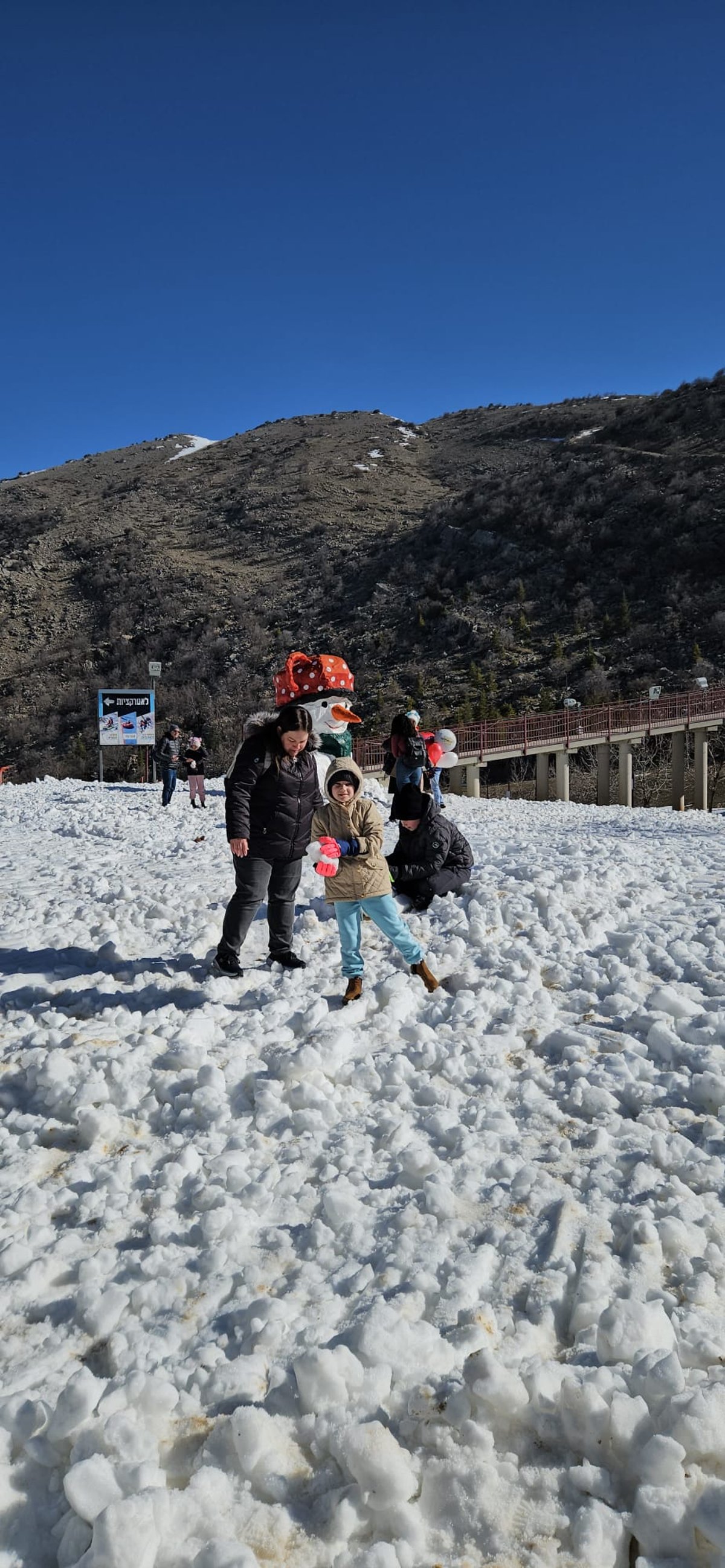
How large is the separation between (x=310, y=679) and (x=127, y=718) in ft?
41.2

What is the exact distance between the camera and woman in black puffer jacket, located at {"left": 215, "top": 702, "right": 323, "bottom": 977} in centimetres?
523

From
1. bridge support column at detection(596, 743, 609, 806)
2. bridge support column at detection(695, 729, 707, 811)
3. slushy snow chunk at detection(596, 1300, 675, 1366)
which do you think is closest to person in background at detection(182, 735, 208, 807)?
slushy snow chunk at detection(596, 1300, 675, 1366)

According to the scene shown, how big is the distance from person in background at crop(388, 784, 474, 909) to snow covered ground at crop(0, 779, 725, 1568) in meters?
1.12

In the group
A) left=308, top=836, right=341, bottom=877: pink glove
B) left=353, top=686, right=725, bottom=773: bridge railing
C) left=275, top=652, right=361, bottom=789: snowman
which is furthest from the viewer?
left=353, top=686, right=725, bottom=773: bridge railing

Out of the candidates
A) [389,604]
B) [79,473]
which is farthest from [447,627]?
[79,473]

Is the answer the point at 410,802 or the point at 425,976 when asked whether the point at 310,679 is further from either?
the point at 425,976

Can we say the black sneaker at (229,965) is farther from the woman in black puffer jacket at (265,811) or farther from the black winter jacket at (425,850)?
the black winter jacket at (425,850)

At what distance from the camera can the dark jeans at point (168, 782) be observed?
54.9ft

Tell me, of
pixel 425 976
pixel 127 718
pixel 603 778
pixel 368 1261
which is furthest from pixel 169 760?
pixel 603 778

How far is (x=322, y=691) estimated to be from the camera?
38.3ft

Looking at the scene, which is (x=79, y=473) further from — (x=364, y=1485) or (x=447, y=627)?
(x=364, y=1485)

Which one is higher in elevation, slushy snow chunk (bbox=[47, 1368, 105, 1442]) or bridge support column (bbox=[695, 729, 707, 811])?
bridge support column (bbox=[695, 729, 707, 811])

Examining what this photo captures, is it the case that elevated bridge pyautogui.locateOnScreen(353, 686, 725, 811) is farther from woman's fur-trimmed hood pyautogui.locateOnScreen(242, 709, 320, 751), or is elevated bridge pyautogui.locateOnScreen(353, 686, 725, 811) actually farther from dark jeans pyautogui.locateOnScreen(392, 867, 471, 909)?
woman's fur-trimmed hood pyautogui.locateOnScreen(242, 709, 320, 751)

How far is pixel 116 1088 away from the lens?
3.98 meters
